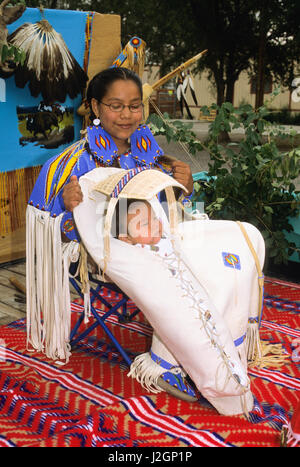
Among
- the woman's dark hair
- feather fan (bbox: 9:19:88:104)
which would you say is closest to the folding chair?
the woman's dark hair

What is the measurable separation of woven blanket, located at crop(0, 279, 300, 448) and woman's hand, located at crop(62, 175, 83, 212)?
0.87 meters

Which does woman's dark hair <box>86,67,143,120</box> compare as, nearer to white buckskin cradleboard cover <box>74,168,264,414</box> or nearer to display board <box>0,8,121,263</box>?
white buckskin cradleboard cover <box>74,168,264,414</box>

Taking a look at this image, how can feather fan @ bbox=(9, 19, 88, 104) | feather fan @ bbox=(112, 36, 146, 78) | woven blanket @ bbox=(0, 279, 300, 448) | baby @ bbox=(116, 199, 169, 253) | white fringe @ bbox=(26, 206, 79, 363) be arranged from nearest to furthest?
woven blanket @ bbox=(0, 279, 300, 448)
baby @ bbox=(116, 199, 169, 253)
white fringe @ bbox=(26, 206, 79, 363)
feather fan @ bbox=(112, 36, 146, 78)
feather fan @ bbox=(9, 19, 88, 104)

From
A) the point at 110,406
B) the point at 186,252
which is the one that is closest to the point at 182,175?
the point at 186,252

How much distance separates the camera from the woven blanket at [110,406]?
6.68 feet

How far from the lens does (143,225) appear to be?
7.47 ft

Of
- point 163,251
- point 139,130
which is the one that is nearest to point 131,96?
point 139,130

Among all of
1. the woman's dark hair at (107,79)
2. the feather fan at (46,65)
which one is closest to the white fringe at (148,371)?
the woman's dark hair at (107,79)

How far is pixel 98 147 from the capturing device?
101 inches

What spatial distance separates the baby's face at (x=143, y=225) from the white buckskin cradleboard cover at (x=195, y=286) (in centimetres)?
5

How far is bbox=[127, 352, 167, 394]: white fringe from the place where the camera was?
236 cm

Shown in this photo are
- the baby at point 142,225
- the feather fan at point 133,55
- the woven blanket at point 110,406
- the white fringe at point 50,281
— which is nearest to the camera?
the woven blanket at point 110,406

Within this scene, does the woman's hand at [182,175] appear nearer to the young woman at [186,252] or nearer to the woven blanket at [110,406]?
the young woman at [186,252]

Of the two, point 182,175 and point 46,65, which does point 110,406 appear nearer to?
point 182,175
